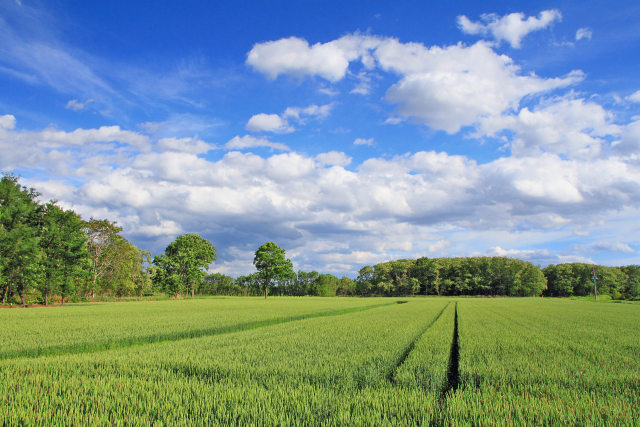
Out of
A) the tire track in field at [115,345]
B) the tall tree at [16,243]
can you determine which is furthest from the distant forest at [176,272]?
the tire track in field at [115,345]

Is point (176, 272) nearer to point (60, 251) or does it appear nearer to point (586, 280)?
point (60, 251)

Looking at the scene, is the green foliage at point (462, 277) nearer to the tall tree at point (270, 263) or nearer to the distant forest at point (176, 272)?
the distant forest at point (176, 272)

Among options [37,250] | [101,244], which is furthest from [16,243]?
[101,244]

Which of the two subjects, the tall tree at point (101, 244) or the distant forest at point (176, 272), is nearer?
the distant forest at point (176, 272)

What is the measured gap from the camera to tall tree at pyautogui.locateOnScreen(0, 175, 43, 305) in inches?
1437

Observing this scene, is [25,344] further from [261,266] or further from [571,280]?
[571,280]

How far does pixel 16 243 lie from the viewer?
3644cm

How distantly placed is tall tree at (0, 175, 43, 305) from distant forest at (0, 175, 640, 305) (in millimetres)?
93

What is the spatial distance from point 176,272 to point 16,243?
34.2 m

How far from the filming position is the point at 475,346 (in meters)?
10.2

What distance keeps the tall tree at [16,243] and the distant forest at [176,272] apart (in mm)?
93

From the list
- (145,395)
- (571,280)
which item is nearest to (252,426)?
(145,395)

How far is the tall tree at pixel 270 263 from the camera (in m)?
68.7

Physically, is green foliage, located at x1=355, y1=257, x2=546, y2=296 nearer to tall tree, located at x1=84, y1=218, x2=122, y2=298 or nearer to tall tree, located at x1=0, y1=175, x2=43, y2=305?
tall tree, located at x1=84, y1=218, x2=122, y2=298
